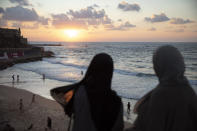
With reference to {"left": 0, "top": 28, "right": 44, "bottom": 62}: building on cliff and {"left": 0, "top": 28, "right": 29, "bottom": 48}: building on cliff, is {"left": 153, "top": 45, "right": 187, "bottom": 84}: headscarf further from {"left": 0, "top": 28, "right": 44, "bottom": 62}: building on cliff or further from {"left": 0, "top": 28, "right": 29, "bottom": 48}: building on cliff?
{"left": 0, "top": 28, "right": 29, "bottom": 48}: building on cliff

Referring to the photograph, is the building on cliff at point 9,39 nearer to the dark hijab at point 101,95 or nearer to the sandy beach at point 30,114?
the sandy beach at point 30,114

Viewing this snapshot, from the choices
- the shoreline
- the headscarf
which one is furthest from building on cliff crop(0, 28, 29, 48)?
the headscarf

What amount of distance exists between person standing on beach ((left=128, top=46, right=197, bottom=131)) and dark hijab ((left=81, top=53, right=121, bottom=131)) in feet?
1.35

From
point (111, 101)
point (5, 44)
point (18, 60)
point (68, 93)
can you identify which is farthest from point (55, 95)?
point (5, 44)

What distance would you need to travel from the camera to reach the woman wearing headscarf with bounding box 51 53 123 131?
2170 mm

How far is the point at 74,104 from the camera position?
7.34ft

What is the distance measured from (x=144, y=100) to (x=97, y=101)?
0.54 meters

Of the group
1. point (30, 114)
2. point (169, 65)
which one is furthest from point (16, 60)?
point (169, 65)

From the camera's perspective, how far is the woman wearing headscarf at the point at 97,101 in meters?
2.17

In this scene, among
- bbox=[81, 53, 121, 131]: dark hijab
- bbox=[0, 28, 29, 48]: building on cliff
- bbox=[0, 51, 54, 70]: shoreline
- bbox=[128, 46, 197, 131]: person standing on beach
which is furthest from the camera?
bbox=[0, 28, 29, 48]: building on cliff

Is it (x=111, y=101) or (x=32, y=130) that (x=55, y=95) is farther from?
(x=32, y=130)

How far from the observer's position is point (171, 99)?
1942 mm

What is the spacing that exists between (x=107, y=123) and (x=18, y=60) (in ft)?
157

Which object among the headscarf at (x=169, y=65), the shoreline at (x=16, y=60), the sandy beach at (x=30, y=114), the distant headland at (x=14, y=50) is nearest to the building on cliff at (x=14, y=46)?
the distant headland at (x=14, y=50)
